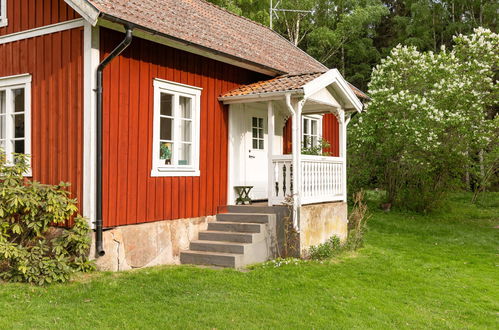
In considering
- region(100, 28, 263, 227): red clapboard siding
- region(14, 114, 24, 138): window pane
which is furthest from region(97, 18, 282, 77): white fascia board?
region(14, 114, 24, 138): window pane

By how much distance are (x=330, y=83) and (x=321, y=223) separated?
2.83 metres

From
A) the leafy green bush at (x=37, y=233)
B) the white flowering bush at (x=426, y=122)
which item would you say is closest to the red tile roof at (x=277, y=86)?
the leafy green bush at (x=37, y=233)

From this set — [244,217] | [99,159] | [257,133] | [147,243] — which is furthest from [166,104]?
[257,133]

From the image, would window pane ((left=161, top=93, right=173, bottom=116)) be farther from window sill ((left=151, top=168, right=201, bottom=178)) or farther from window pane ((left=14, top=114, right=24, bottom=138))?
window pane ((left=14, top=114, right=24, bottom=138))

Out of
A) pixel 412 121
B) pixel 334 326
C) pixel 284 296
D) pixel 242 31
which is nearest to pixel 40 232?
pixel 284 296

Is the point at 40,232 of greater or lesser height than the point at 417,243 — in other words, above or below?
above

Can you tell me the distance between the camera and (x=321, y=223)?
10.3 m

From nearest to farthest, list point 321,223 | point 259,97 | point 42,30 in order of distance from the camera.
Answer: point 42,30, point 259,97, point 321,223

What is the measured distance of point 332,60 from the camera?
33.7m

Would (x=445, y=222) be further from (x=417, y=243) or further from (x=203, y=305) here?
(x=203, y=305)

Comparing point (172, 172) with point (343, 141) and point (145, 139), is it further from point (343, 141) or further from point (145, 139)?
point (343, 141)

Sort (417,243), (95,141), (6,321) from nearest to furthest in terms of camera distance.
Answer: (6,321) → (95,141) → (417,243)

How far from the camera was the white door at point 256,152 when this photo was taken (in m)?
10.8

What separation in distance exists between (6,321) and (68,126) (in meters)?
3.30
